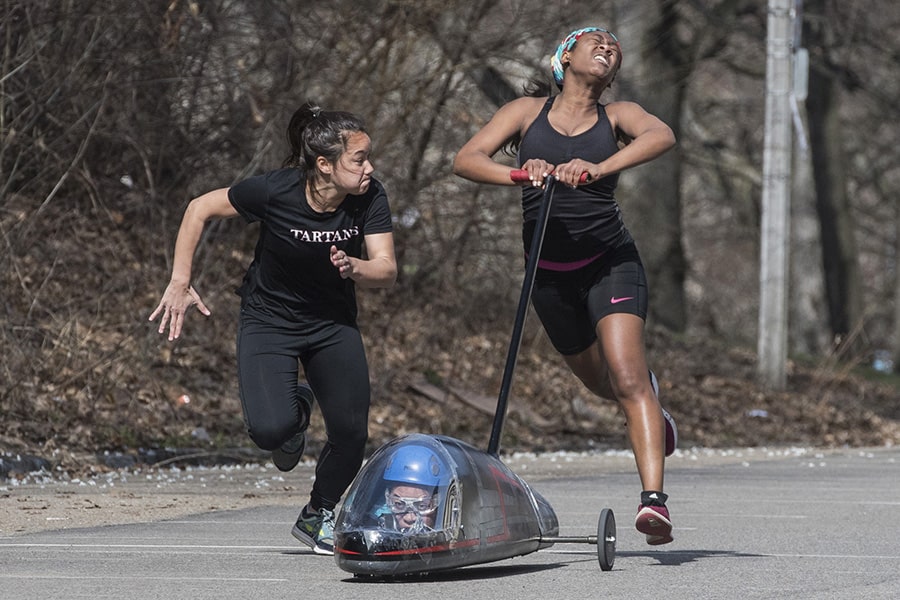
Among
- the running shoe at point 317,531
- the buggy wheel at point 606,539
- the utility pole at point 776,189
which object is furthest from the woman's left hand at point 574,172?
the utility pole at point 776,189

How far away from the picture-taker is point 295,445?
7.77 m

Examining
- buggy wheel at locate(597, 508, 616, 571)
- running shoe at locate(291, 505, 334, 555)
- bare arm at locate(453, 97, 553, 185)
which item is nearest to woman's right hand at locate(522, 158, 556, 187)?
bare arm at locate(453, 97, 553, 185)

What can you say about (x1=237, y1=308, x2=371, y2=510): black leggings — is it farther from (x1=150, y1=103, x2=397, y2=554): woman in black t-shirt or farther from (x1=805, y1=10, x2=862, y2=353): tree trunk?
(x1=805, y1=10, x2=862, y2=353): tree trunk

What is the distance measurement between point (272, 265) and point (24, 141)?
7532 millimetres

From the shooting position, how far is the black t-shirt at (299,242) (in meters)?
7.28

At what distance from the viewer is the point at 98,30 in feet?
47.2

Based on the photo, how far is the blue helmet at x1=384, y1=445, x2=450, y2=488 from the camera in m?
6.41

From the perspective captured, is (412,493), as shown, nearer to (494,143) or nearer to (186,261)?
(186,261)

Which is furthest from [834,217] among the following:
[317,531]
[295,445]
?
[317,531]

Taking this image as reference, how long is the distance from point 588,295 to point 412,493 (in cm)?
155

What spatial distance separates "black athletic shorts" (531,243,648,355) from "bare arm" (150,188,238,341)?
1445mm

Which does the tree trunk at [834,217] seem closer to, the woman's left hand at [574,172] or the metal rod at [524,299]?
the metal rod at [524,299]

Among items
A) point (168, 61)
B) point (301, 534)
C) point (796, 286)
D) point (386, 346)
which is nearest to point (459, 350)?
point (386, 346)

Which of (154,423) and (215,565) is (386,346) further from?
Answer: (215,565)
